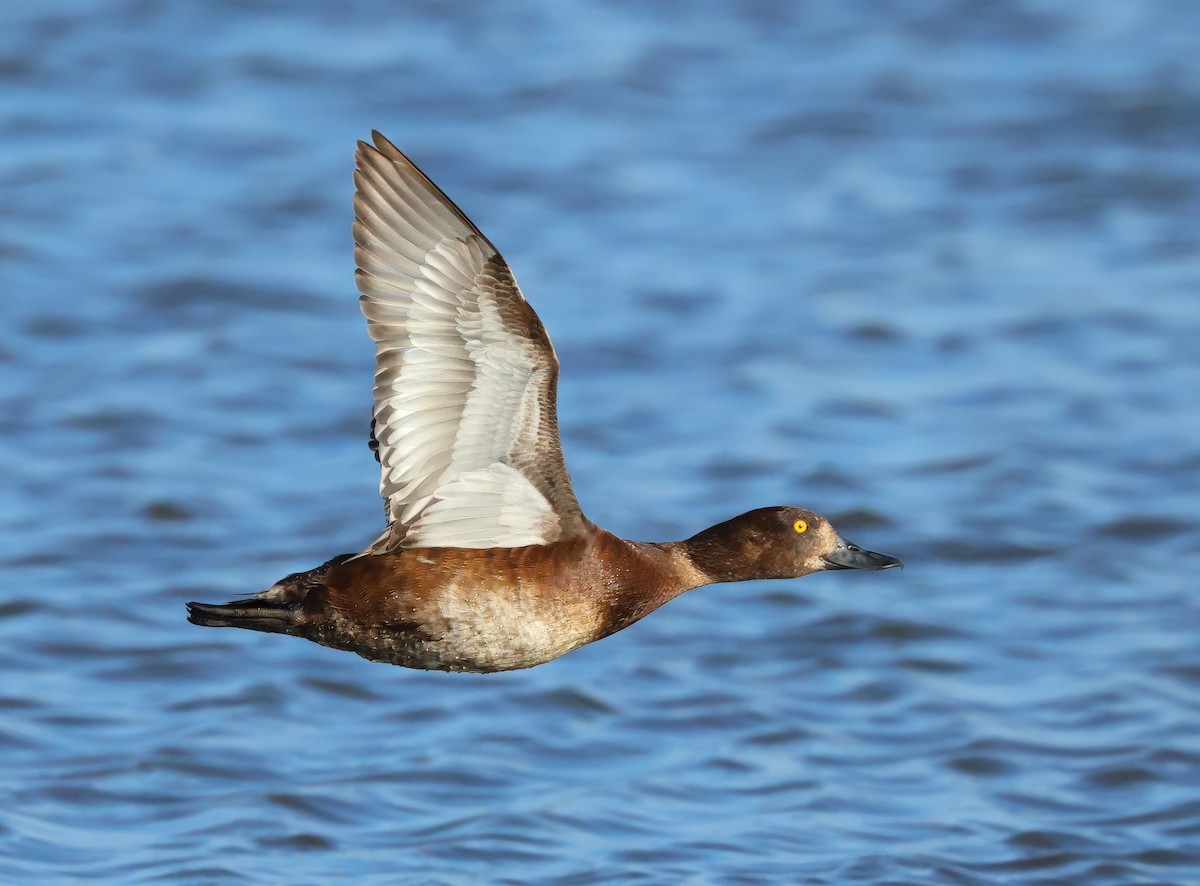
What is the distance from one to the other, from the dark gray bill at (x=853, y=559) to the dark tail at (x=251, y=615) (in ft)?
6.41

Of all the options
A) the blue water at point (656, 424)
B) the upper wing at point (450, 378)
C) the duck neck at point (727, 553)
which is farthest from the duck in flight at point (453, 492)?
the blue water at point (656, 424)

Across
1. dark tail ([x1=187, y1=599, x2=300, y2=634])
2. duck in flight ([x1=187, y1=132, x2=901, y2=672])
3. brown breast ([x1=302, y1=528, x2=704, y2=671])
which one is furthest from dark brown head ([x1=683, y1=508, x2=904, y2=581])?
dark tail ([x1=187, y1=599, x2=300, y2=634])

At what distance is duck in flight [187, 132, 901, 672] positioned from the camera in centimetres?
607

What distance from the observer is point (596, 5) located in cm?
1728

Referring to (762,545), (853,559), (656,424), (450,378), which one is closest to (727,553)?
(762,545)

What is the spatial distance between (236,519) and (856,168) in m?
6.19

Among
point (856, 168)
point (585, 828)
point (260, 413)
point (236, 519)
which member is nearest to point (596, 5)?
point (856, 168)

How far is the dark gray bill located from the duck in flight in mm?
804

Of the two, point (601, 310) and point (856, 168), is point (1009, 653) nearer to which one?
point (601, 310)

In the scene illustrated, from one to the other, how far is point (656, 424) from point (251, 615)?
650 centimetres

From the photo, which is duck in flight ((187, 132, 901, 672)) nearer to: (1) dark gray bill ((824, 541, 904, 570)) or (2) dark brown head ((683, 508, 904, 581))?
(2) dark brown head ((683, 508, 904, 581))

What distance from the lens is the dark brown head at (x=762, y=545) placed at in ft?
23.1

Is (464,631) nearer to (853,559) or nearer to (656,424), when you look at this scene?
(853,559)

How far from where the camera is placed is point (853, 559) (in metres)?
7.15
